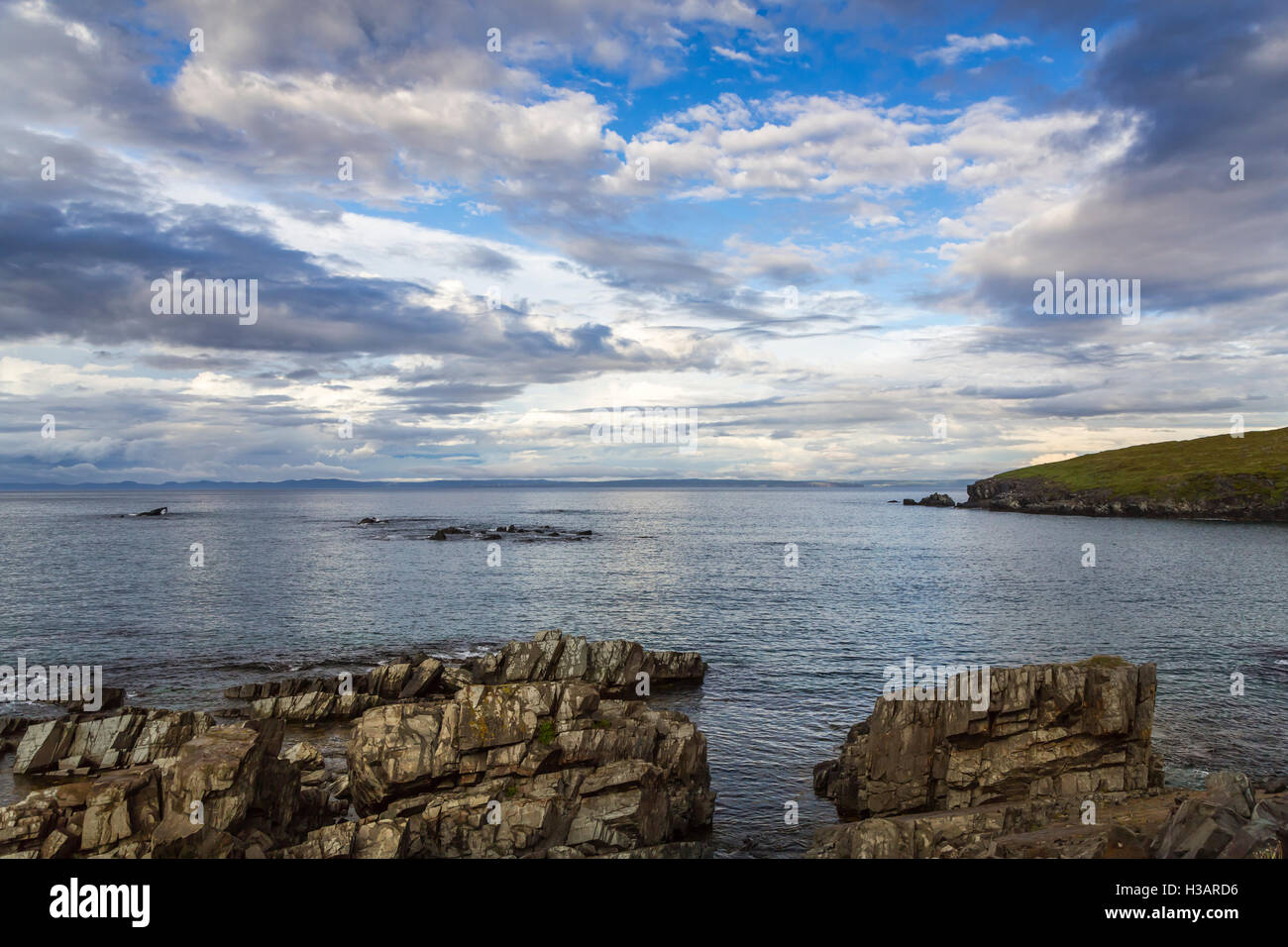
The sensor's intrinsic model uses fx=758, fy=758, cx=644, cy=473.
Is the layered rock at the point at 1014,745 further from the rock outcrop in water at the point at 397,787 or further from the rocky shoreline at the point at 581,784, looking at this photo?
the rock outcrop in water at the point at 397,787

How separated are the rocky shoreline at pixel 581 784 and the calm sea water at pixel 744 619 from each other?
4.51 m

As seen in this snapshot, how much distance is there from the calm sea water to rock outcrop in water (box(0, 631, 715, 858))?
4.78 meters

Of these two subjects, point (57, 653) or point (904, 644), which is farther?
point (904, 644)

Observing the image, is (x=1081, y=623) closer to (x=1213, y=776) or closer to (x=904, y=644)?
(x=904, y=644)

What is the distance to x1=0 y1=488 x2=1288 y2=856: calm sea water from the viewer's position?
47.1m

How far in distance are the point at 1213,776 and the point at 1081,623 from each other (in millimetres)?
59209

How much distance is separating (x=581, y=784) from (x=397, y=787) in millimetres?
7545

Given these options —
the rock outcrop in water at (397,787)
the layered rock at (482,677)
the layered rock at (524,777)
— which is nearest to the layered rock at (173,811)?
the rock outcrop in water at (397,787)

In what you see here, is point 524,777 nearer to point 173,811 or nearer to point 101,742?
point 173,811
